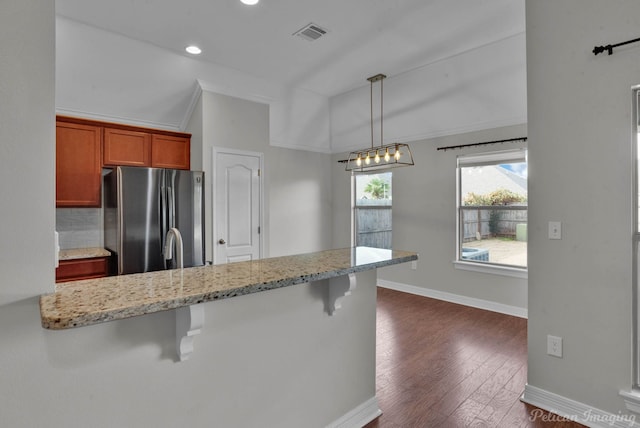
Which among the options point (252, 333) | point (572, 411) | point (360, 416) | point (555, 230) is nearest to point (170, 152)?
point (252, 333)

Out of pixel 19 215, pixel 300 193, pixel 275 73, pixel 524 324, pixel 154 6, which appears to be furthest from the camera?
pixel 300 193

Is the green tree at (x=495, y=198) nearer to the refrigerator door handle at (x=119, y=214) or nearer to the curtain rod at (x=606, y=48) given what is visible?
the curtain rod at (x=606, y=48)

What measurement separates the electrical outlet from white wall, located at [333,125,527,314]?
81.3 inches

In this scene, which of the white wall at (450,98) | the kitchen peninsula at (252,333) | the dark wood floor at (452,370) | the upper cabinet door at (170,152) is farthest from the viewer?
the upper cabinet door at (170,152)

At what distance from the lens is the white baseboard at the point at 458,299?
13.7 ft

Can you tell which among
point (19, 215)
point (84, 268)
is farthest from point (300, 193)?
point (19, 215)

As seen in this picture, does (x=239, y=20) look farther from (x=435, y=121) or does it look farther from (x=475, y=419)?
(x=475, y=419)

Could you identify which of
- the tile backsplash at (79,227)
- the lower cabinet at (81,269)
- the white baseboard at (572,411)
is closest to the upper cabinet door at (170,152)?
the tile backsplash at (79,227)

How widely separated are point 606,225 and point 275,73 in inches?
158

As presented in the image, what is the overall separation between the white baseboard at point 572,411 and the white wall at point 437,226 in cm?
204

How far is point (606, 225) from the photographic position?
2025 mm

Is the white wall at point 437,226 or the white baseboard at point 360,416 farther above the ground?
the white wall at point 437,226

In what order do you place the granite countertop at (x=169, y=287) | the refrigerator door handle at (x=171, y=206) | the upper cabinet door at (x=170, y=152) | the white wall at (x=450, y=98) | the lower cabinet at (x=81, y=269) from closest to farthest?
the granite countertop at (x=169, y=287), the lower cabinet at (x=81, y=269), the refrigerator door handle at (x=171, y=206), the white wall at (x=450, y=98), the upper cabinet door at (x=170, y=152)

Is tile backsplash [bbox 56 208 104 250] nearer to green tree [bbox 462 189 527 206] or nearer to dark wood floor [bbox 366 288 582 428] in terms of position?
dark wood floor [bbox 366 288 582 428]
